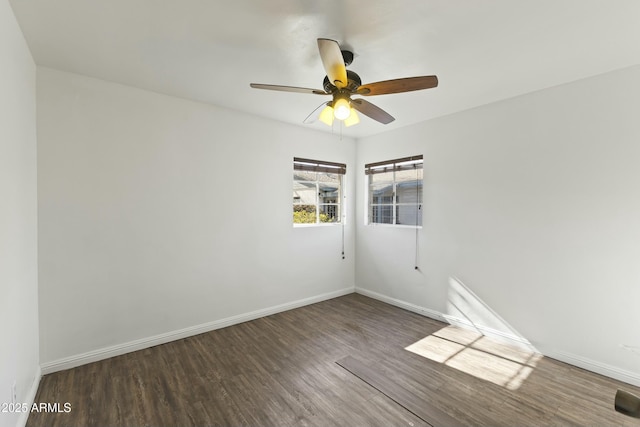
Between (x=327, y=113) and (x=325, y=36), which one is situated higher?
(x=325, y=36)

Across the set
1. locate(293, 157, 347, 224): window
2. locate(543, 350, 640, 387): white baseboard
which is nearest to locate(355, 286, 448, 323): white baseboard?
locate(543, 350, 640, 387): white baseboard

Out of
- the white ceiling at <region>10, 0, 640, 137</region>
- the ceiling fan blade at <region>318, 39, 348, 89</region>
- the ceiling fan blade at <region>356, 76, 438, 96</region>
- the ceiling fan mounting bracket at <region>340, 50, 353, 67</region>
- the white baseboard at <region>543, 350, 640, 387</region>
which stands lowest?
the white baseboard at <region>543, 350, 640, 387</region>

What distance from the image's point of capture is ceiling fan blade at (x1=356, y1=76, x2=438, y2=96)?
5.95 feet

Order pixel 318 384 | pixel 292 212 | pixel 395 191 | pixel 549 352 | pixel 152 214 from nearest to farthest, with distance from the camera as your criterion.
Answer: pixel 318 384 < pixel 549 352 < pixel 152 214 < pixel 292 212 < pixel 395 191

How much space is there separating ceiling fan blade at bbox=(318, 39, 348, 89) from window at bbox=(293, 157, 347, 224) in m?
2.05

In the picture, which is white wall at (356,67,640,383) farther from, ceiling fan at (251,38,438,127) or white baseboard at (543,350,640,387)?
ceiling fan at (251,38,438,127)

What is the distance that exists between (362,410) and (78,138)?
10.3 feet

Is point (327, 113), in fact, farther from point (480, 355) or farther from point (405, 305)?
point (405, 305)

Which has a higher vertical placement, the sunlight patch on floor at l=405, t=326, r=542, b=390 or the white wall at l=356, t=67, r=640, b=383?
the white wall at l=356, t=67, r=640, b=383

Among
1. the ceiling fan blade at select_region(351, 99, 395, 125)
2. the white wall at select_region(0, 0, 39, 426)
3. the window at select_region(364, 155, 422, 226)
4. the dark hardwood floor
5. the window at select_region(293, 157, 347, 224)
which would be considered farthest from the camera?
the window at select_region(293, 157, 347, 224)

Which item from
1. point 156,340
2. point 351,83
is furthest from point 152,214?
point 351,83

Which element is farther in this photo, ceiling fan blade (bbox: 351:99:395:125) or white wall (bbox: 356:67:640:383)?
white wall (bbox: 356:67:640:383)

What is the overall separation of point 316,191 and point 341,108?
2237 millimetres

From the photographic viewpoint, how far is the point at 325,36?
1884 mm
